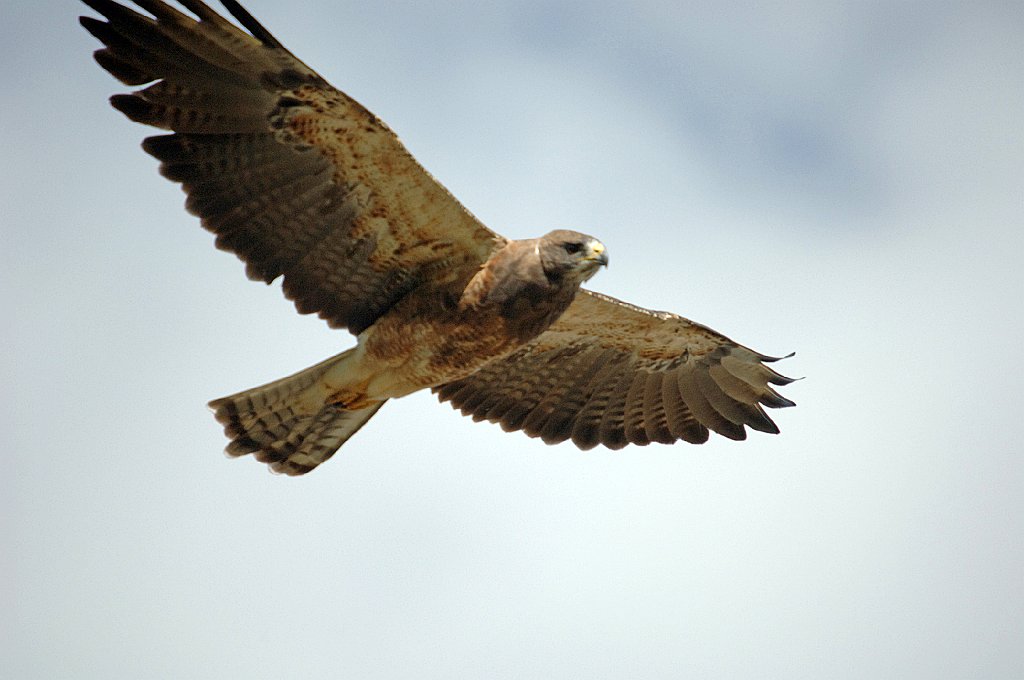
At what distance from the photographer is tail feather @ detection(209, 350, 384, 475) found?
11.0 metres

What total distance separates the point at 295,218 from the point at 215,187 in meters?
0.65

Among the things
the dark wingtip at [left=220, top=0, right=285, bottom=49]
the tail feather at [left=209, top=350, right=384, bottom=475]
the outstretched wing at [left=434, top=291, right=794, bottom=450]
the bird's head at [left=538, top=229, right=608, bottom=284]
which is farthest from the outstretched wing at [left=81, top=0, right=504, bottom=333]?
the outstretched wing at [left=434, top=291, right=794, bottom=450]

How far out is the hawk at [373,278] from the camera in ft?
30.8

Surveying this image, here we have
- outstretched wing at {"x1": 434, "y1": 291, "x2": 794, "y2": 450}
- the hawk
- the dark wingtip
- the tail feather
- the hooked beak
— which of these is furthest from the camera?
outstretched wing at {"x1": 434, "y1": 291, "x2": 794, "y2": 450}

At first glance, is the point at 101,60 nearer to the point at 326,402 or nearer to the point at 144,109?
the point at 144,109

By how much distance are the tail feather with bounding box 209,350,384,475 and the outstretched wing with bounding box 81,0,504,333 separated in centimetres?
81

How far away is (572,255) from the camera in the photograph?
970 cm

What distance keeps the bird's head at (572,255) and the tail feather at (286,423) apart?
6.99 ft

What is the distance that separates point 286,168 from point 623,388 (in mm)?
3863

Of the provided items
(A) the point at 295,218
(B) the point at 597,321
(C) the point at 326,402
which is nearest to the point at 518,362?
(B) the point at 597,321

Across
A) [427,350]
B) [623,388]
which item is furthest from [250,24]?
[623,388]

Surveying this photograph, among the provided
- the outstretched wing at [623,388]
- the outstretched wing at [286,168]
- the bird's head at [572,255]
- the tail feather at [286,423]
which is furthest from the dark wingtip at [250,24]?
the outstretched wing at [623,388]

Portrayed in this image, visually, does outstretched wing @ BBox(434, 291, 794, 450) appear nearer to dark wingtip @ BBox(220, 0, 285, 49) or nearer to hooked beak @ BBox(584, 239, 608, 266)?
hooked beak @ BBox(584, 239, 608, 266)

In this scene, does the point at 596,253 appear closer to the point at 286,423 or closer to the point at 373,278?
the point at 373,278
